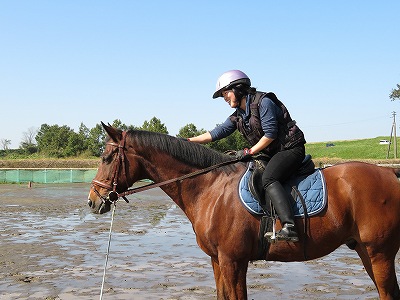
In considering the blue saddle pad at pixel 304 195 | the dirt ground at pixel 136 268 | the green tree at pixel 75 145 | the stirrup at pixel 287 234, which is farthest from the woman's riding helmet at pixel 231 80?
the green tree at pixel 75 145

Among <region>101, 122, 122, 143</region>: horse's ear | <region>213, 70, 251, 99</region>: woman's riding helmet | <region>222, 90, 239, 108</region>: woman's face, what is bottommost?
<region>101, 122, 122, 143</region>: horse's ear

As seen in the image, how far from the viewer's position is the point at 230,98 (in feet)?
18.3

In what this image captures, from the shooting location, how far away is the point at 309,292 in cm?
790

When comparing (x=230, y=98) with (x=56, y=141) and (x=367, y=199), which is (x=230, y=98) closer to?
(x=367, y=199)

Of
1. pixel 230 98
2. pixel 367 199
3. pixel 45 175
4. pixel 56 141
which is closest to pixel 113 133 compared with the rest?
pixel 230 98

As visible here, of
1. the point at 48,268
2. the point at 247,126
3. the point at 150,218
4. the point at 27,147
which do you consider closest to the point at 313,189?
the point at 247,126

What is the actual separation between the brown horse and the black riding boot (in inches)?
7.5

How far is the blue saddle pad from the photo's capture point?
17.6 ft

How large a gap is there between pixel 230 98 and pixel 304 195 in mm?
1314

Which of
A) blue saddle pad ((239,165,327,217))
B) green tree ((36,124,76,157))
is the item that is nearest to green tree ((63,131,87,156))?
green tree ((36,124,76,157))

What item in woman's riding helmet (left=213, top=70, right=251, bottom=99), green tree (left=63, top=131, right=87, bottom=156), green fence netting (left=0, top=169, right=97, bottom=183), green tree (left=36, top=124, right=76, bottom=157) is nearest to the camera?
woman's riding helmet (left=213, top=70, right=251, bottom=99)

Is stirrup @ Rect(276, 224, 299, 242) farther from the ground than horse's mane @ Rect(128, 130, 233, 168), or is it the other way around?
horse's mane @ Rect(128, 130, 233, 168)

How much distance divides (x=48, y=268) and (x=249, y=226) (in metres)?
5.77

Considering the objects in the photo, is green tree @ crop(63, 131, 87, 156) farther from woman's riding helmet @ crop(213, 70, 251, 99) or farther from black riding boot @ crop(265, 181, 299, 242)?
black riding boot @ crop(265, 181, 299, 242)
